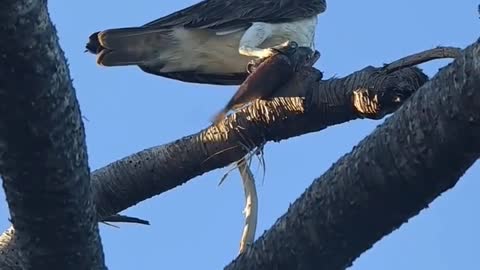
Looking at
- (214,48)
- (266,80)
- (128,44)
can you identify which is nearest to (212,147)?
(266,80)

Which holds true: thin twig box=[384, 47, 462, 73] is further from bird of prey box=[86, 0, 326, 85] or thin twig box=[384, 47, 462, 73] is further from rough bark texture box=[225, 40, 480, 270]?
bird of prey box=[86, 0, 326, 85]

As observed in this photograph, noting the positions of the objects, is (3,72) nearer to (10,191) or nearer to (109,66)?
(10,191)

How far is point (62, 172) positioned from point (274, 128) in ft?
4.80

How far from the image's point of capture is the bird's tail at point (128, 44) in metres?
5.91

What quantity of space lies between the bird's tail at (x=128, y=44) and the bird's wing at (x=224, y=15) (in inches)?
3.2

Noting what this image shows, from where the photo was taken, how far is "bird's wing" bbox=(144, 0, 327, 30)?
646 cm

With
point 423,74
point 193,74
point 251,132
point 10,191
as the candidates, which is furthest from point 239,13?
point 10,191

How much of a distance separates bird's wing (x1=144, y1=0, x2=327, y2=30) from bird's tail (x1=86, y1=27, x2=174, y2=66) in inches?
3.2

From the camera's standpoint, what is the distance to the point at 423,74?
380 centimetres

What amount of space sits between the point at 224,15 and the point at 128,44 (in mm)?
677

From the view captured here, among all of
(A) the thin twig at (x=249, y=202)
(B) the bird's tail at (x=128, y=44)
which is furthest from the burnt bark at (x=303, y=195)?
(B) the bird's tail at (x=128, y=44)

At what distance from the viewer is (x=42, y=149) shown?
109 inches

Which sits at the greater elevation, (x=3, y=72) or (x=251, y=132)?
(x=251, y=132)

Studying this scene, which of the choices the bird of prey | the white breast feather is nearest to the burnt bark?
the bird of prey
